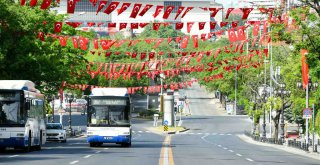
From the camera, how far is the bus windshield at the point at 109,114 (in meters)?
49.5

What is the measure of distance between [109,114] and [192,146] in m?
11.9

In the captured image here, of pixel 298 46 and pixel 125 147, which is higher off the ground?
pixel 298 46

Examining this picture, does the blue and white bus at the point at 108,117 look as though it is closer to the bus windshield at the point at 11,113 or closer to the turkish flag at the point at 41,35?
the turkish flag at the point at 41,35

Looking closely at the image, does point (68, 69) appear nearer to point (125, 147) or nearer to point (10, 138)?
point (125, 147)

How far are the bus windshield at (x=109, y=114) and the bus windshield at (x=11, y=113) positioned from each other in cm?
900

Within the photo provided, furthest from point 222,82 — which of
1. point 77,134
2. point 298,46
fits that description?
point 298,46

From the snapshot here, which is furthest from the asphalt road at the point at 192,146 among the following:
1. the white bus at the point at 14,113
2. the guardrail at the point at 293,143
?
the guardrail at the point at 293,143

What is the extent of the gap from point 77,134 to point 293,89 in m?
23.2

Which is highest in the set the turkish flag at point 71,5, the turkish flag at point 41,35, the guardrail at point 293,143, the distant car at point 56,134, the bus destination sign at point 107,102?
the turkish flag at point 41,35

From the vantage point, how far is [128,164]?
108 feet

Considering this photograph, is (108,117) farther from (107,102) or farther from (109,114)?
(107,102)

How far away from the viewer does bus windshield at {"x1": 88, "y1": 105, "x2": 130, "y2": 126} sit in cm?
4950

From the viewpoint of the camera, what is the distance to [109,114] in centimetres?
4950

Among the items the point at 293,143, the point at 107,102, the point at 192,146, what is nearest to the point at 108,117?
the point at 107,102
